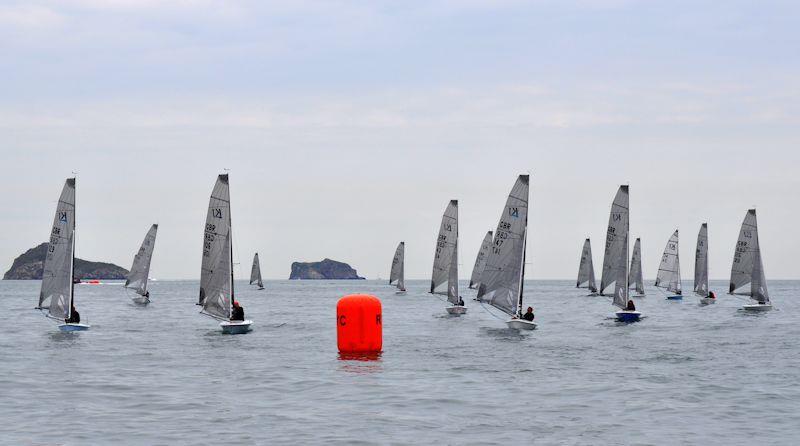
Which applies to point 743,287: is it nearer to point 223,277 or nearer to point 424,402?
point 223,277

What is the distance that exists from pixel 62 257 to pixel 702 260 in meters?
73.5

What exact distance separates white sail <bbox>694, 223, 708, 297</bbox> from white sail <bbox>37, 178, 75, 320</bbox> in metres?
72.6

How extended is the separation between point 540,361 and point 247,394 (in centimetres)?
1424

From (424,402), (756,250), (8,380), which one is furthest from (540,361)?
(756,250)

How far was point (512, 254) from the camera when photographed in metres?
55.8

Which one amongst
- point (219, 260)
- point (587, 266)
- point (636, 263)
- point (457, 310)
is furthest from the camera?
point (587, 266)

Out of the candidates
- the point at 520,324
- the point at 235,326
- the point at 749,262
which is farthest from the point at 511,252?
the point at 749,262

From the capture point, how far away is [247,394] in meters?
30.6

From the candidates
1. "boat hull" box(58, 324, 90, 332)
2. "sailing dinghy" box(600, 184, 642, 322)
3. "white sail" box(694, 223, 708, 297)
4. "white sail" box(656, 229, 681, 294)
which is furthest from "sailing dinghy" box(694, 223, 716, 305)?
"boat hull" box(58, 324, 90, 332)

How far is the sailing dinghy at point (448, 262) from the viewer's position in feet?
261

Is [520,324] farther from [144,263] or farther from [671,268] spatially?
[671,268]

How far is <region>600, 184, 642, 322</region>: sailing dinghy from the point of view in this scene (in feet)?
213

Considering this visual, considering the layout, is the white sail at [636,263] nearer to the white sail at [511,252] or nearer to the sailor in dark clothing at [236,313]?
the white sail at [511,252]

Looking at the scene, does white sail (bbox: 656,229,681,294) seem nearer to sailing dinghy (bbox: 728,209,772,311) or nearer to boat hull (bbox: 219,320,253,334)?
sailing dinghy (bbox: 728,209,772,311)
